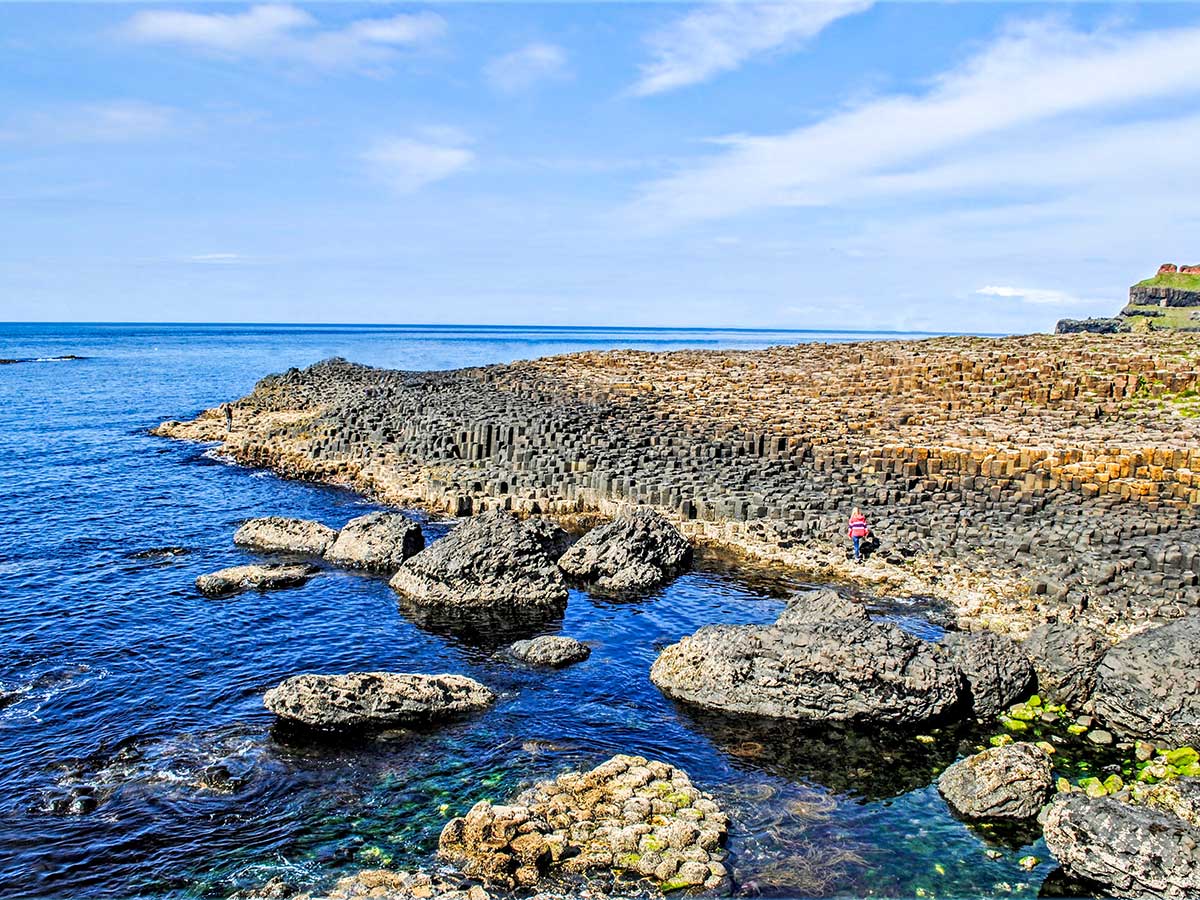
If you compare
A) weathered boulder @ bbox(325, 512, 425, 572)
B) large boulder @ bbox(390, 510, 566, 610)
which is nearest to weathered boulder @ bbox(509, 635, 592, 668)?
large boulder @ bbox(390, 510, 566, 610)

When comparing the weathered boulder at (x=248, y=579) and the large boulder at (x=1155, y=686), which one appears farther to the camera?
the weathered boulder at (x=248, y=579)

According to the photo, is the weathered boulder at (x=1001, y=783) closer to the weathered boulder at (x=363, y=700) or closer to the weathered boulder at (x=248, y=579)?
the weathered boulder at (x=363, y=700)

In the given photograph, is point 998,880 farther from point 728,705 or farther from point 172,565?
point 172,565

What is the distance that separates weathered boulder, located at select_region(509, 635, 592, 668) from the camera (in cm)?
1859

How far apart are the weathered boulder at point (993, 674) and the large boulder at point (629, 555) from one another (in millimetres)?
9377

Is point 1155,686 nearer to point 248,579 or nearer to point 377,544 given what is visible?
point 377,544

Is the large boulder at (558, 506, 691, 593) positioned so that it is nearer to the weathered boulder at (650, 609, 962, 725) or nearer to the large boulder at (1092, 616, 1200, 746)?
the weathered boulder at (650, 609, 962, 725)

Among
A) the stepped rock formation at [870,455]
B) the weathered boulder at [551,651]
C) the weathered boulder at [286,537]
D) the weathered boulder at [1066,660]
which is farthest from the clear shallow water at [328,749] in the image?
the stepped rock formation at [870,455]

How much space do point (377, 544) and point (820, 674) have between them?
1483 centimetres

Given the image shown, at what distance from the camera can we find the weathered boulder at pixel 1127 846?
35.1 ft

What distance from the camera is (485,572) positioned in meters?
22.9

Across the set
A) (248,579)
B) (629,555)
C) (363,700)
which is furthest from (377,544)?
(363,700)

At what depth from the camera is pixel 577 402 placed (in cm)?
4734

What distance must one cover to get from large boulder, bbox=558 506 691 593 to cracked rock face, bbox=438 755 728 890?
10756 millimetres
